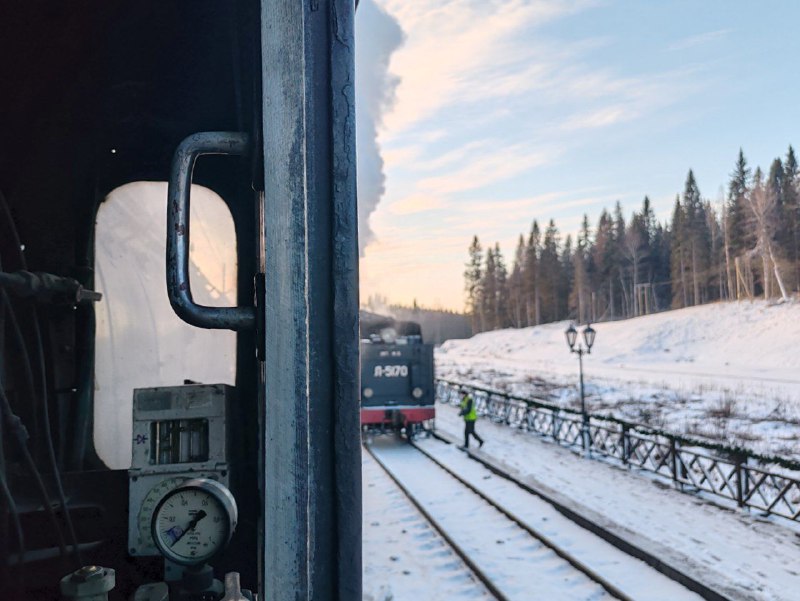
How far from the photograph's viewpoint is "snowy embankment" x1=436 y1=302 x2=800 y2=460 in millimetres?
23375

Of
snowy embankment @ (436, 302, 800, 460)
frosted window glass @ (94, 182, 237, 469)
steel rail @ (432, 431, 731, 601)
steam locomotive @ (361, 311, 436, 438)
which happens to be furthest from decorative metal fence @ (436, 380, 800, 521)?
frosted window glass @ (94, 182, 237, 469)

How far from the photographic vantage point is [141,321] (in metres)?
3.45

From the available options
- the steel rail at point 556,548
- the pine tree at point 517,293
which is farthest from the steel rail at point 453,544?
the pine tree at point 517,293

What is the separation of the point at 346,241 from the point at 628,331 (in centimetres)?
6647

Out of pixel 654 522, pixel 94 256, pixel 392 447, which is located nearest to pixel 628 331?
pixel 392 447

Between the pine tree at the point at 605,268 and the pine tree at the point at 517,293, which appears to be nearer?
the pine tree at the point at 605,268

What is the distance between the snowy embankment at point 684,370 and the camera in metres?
23.4

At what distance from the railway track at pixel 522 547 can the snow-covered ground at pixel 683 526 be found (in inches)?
21.1

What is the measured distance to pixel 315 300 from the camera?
1369 mm

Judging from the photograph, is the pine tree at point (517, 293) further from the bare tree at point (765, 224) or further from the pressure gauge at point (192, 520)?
the pressure gauge at point (192, 520)

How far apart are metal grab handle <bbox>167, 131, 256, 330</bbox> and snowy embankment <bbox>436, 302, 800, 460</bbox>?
2023 centimetres

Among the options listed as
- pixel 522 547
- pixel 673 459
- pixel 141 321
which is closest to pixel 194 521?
pixel 141 321

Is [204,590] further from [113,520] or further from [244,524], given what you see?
[113,520]

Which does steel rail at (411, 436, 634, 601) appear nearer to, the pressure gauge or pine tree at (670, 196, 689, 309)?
the pressure gauge
